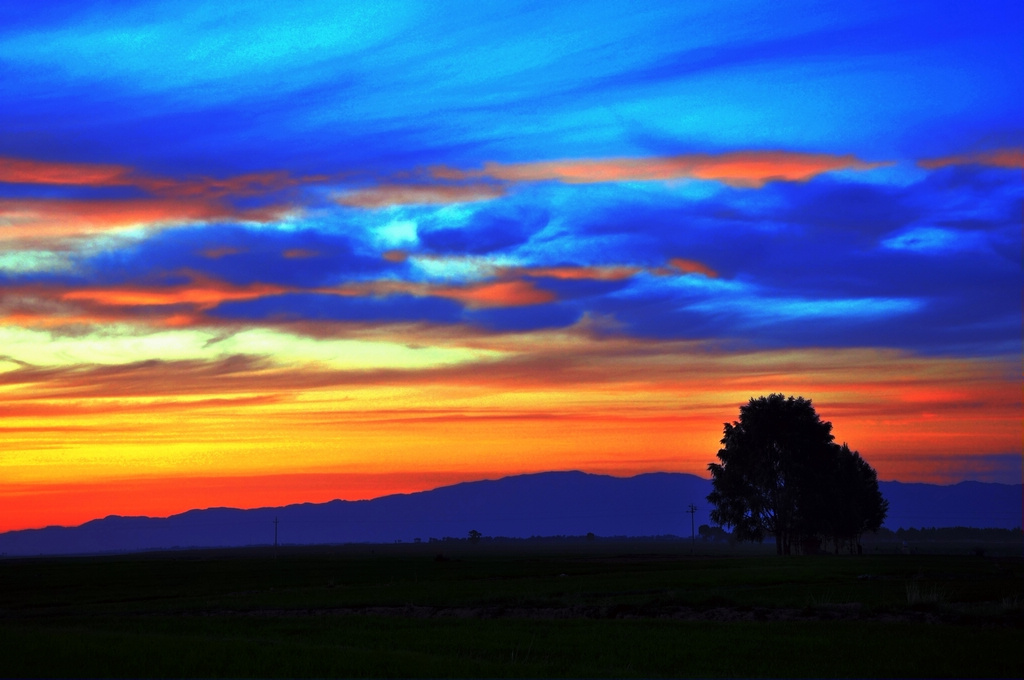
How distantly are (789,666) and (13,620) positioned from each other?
39.1 meters

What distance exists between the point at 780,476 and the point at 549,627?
2980 inches

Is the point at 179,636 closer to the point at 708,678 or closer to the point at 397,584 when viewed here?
the point at 708,678

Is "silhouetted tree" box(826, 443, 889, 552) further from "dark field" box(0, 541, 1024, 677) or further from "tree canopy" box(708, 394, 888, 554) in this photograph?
"dark field" box(0, 541, 1024, 677)

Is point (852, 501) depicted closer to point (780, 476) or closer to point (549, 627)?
point (780, 476)

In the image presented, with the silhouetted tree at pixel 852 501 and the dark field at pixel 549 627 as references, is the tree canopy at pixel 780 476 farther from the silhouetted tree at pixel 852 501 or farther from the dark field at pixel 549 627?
the dark field at pixel 549 627

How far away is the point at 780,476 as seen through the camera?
365 ft

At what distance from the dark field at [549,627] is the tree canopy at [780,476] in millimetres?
36835

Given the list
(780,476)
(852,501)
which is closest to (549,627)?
(780,476)

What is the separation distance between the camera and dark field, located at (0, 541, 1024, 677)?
2998cm

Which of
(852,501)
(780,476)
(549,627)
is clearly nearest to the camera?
(549,627)

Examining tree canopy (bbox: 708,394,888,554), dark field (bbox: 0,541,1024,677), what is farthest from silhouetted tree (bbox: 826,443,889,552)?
dark field (bbox: 0,541,1024,677)

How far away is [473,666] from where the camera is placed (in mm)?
29516

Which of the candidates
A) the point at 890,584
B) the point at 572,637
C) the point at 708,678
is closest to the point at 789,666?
the point at 708,678

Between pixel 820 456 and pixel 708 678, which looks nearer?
pixel 708 678
